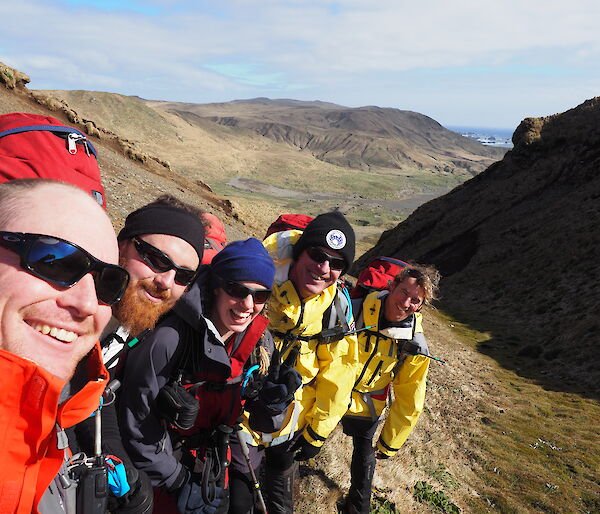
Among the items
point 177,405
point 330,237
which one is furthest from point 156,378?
point 330,237

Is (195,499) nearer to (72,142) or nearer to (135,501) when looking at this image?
(135,501)

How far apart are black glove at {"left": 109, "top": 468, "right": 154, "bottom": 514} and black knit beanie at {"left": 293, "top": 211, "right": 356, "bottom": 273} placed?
2397 mm

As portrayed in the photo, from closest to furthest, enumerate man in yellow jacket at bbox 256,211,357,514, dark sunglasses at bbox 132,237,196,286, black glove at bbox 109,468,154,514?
1. black glove at bbox 109,468,154,514
2. dark sunglasses at bbox 132,237,196,286
3. man in yellow jacket at bbox 256,211,357,514

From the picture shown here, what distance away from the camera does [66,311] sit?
1.58 metres

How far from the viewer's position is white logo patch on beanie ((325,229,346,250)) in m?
3.83

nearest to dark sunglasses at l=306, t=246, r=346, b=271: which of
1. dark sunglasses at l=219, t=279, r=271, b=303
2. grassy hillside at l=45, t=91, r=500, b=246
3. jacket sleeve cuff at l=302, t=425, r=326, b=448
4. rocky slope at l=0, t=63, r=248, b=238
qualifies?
dark sunglasses at l=219, t=279, r=271, b=303

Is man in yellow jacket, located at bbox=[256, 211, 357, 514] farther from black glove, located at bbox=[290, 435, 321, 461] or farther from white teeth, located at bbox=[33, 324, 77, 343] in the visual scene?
white teeth, located at bbox=[33, 324, 77, 343]

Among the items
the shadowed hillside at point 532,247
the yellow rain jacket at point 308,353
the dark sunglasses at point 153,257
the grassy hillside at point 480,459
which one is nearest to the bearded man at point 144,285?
the dark sunglasses at point 153,257

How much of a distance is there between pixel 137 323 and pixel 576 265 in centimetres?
3226

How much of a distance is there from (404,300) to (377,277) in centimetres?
70

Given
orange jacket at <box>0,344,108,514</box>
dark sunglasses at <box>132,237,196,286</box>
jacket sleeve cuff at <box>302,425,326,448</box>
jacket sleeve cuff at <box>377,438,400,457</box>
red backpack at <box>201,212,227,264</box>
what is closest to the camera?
orange jacket at <box>0,344,108,514</box>

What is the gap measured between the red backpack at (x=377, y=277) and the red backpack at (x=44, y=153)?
358 centimetres

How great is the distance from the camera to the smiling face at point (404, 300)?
4703 mm

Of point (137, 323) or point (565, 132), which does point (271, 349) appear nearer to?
point (137, 323)
